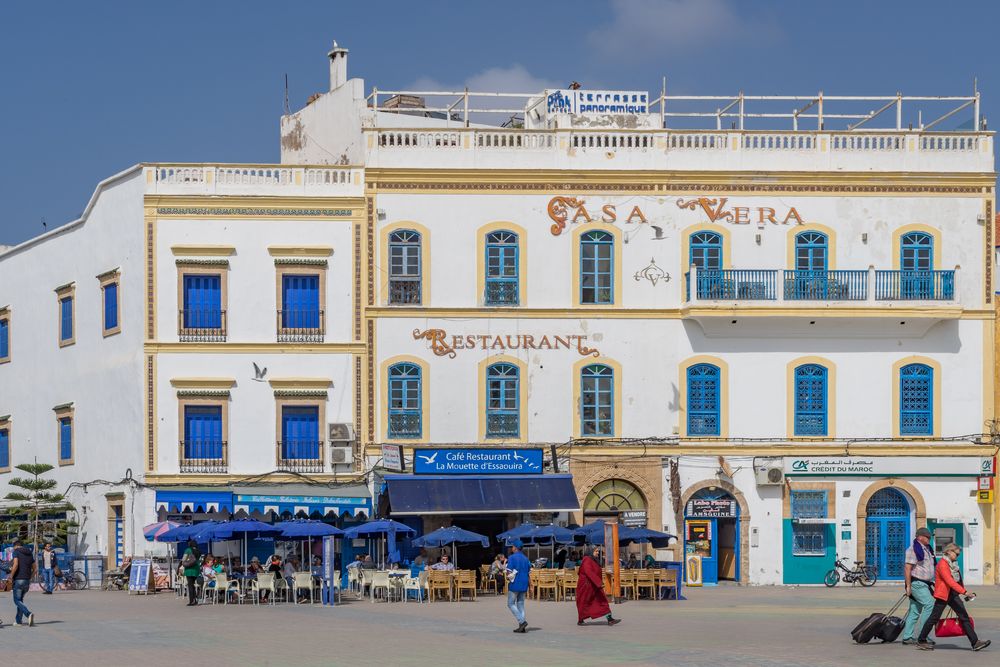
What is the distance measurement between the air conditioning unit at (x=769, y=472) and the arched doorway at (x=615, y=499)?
301 cm

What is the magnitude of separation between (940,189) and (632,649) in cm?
2400

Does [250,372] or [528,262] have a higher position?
[528,262]

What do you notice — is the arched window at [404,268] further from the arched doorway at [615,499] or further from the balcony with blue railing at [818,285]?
the balcony with blue railing at [818,285]

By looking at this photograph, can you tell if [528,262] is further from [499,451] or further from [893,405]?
[893,405]

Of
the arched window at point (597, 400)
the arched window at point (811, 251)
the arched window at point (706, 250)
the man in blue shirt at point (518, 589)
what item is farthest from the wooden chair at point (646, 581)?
the arched window at point (811, 251)

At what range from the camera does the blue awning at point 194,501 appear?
4112 cm

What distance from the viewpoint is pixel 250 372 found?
42344 millimetres

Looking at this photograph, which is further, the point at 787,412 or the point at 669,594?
the point at 787,412

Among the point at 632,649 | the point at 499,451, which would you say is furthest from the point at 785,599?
the point at 632,649

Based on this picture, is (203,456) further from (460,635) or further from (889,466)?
(460,635)

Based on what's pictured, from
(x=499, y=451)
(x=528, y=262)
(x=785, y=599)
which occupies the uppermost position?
(x=528, y=262)

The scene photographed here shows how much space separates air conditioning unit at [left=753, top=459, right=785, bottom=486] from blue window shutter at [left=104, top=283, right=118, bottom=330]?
17.2 meters

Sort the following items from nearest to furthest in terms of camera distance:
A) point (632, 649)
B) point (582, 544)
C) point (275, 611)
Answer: point (632, 649)
point (275, 611)
point (582, 544)

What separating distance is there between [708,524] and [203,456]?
42.8 feet
